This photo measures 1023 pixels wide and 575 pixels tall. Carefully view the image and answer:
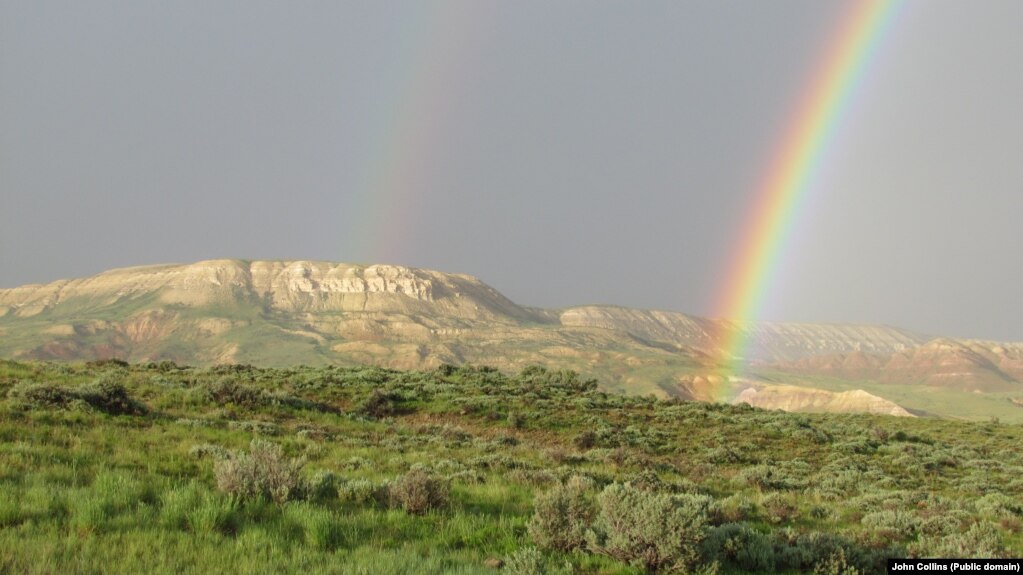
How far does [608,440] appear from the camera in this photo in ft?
71.5

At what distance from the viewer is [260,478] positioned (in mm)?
7504

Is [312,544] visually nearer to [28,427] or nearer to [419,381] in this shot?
[28,427]

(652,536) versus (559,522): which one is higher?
(652,536)

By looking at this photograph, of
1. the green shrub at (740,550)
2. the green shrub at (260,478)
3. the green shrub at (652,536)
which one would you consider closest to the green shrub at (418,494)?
the green shrub at (260,478)

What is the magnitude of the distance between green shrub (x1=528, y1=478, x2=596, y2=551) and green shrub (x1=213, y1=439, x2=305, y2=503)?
3287 mm

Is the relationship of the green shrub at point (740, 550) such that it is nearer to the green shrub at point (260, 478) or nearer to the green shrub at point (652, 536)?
the green shrub at point (652, 536)

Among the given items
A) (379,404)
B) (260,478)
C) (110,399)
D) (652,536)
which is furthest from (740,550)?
(379,404)

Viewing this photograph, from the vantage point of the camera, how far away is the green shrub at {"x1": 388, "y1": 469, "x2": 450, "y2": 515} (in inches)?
304

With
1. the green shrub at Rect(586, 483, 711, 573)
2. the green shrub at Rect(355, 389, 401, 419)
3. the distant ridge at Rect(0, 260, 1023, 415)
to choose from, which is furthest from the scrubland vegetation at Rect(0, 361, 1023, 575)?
the distant ridge at Rect(0, 260, 1023, 415)

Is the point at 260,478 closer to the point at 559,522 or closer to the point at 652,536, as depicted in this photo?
the point at 559,522

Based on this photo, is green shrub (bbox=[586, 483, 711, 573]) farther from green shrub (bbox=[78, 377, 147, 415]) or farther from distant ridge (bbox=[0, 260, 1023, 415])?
distant ridge (bbox=[0, 260, 1023, 415])

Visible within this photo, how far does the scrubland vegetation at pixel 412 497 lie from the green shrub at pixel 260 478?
3 cm

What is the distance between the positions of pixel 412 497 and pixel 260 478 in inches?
80.0

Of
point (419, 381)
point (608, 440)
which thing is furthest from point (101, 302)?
point (608, 440)
